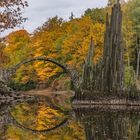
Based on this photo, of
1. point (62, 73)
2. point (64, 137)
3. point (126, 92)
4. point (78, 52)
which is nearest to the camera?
point (64, 137)

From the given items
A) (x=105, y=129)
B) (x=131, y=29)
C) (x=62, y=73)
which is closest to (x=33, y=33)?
(x=62, y=73)

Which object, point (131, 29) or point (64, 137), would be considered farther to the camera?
point (131, 29)

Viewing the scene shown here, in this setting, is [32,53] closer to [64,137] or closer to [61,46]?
[61,46]

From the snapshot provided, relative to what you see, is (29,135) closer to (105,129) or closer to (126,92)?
(105,129)

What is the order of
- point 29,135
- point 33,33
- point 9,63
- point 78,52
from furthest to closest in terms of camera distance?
point 33,33 < point 9,63 < point 78,52 < point 29,135

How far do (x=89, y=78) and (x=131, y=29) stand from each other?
32006 millimetres

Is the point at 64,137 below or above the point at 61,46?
below

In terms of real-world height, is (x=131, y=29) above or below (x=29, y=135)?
above

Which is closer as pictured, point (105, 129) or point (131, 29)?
point (105, 129)

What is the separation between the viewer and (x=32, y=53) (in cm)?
8250

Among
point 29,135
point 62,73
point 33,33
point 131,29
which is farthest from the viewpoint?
point 33,33

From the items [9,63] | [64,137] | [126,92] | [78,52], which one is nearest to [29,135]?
[64,137]

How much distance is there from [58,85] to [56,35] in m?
8.89

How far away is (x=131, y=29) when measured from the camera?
7506 cm
